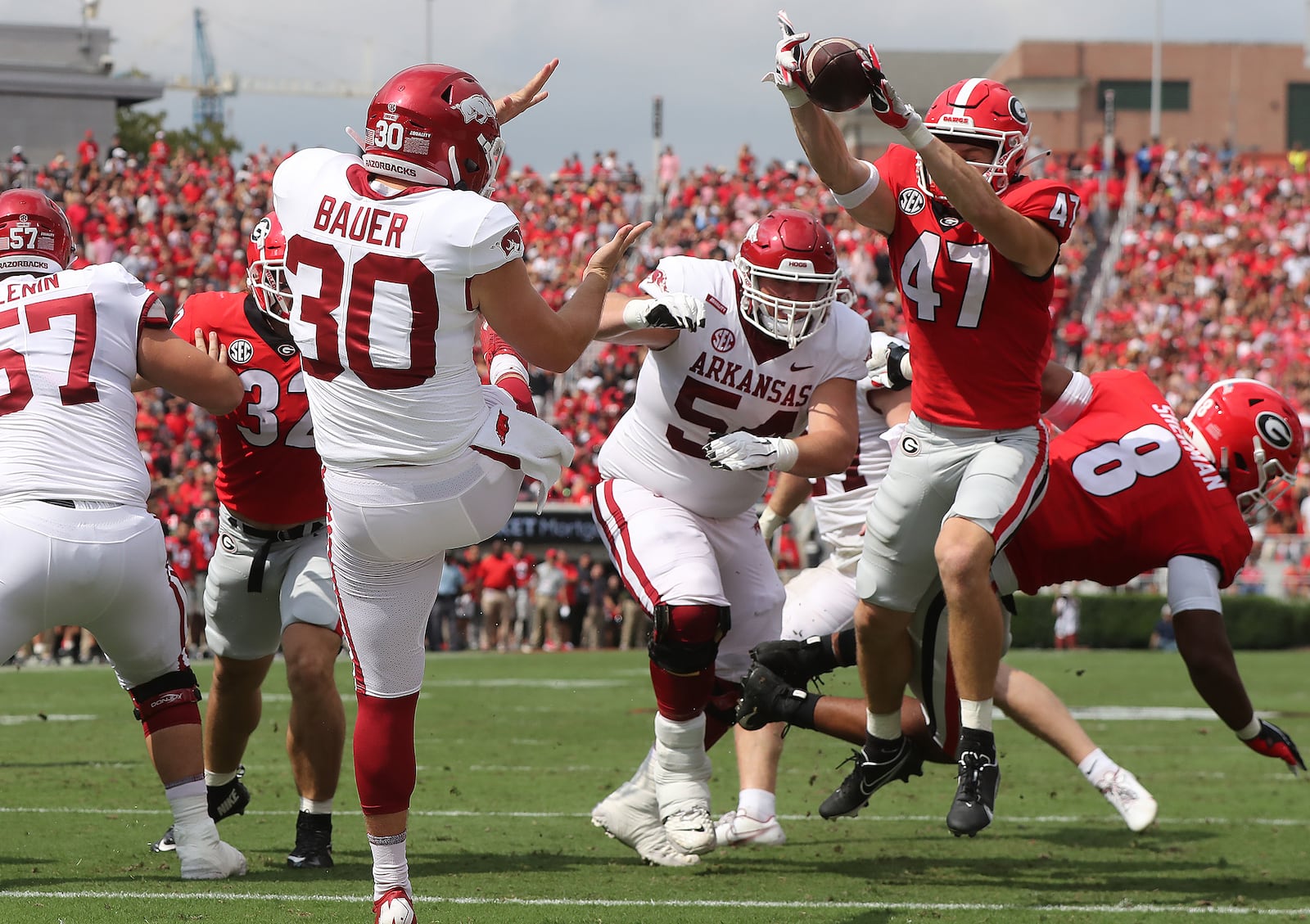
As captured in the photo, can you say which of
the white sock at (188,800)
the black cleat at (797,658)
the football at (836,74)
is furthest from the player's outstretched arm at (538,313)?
the black cleat at (797,658)

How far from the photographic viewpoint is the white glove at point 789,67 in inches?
179

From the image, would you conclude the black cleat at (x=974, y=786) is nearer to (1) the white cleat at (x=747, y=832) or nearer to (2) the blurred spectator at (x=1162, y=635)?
(1) the white cleat at (x=747, y=832)

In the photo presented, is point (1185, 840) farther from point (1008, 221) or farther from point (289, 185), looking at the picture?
point (289, 185)

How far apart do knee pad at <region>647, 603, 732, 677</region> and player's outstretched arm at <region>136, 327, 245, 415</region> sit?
1.62 metres

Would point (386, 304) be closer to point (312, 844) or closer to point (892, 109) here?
point (892, 109)

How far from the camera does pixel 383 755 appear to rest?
396 cm

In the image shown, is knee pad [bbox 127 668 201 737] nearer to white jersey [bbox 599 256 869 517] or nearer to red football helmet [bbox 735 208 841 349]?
white jersey [bbox 599 256 869 517]

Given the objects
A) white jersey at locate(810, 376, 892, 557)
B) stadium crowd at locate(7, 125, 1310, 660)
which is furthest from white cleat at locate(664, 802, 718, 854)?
stadium crowd at locate(7, 125, 1310, 660)

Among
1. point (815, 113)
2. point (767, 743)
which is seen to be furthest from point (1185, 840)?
point (815, 113)

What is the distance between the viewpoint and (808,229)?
5418mm

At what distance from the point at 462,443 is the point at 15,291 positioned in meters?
1.60

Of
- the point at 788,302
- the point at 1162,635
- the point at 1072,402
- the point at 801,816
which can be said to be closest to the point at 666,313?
the point at 788,302

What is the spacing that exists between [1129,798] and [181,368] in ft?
11.8

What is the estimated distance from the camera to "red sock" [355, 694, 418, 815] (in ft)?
12.9
